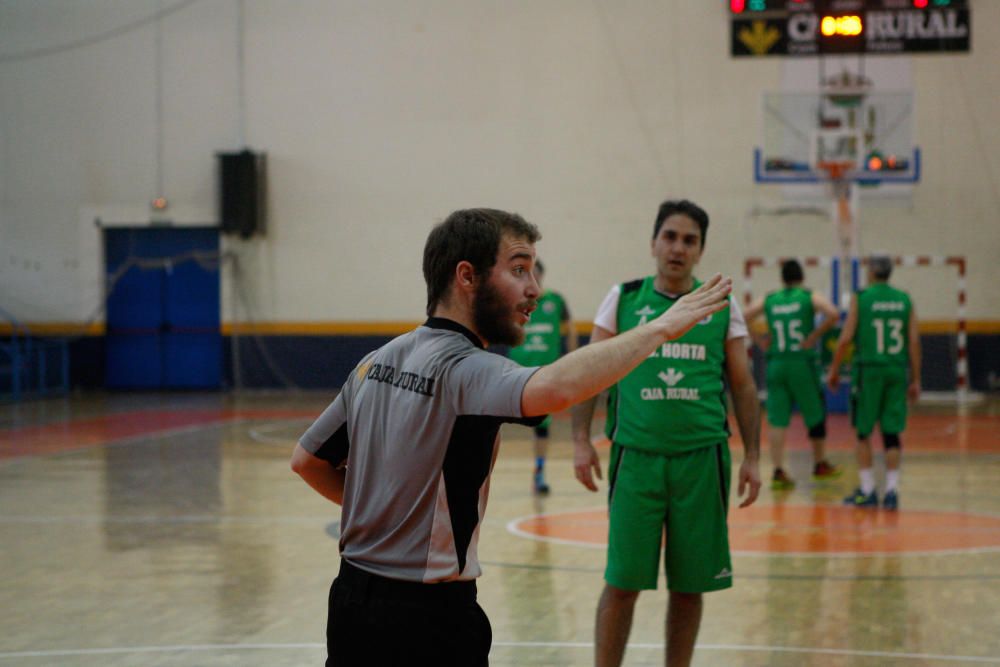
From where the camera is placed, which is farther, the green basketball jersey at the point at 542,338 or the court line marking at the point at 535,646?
the green basketball jersey at the point at 542,338

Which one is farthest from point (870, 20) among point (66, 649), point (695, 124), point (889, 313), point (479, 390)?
point (479, 390)

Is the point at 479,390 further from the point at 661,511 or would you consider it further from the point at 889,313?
the point at 889,313

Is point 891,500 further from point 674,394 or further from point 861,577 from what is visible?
point 674,394

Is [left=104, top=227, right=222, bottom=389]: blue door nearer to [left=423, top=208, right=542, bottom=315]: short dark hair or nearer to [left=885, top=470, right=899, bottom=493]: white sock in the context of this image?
[left=885, top=470, right=899, bottom=493]: white sock

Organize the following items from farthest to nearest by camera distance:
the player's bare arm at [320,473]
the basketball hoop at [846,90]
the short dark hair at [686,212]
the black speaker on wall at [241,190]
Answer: the black speaker on wall at [241,190] → the basketball hoop at [846,90] → the short dark hair at [686,212] → the player's bare arm at [320,473]

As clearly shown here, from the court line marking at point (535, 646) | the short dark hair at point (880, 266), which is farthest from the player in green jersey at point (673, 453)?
the short dark hair at point (880, 266)

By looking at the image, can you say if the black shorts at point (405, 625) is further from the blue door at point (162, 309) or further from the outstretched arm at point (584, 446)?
the blue door at point (162, 309)

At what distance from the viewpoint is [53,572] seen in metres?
7.72

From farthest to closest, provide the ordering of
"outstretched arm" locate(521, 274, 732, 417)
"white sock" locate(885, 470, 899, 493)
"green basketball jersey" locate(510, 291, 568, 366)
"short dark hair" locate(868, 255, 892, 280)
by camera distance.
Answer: "green basketball jersey" locate(510, 291, 568, 366)
"short dark hair" locate(868, 255, 892, 280)
"white sock" locate(885, 470, 899, 493)
"outstretched arm" locate(521, 274, 732, 417)

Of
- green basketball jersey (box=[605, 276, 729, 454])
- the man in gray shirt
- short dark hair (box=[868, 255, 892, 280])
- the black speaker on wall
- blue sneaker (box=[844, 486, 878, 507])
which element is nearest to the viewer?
the man in gray shirt

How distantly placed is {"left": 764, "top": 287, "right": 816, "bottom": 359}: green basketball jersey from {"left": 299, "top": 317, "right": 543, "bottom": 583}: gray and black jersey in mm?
8598

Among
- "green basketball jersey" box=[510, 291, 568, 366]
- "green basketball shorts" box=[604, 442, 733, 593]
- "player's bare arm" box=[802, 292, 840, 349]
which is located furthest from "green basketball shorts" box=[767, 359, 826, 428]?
"green basketball shorts" box=[604, 442, 733, 593]

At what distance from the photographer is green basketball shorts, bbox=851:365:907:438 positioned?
10.0m

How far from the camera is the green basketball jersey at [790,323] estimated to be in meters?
11.2
